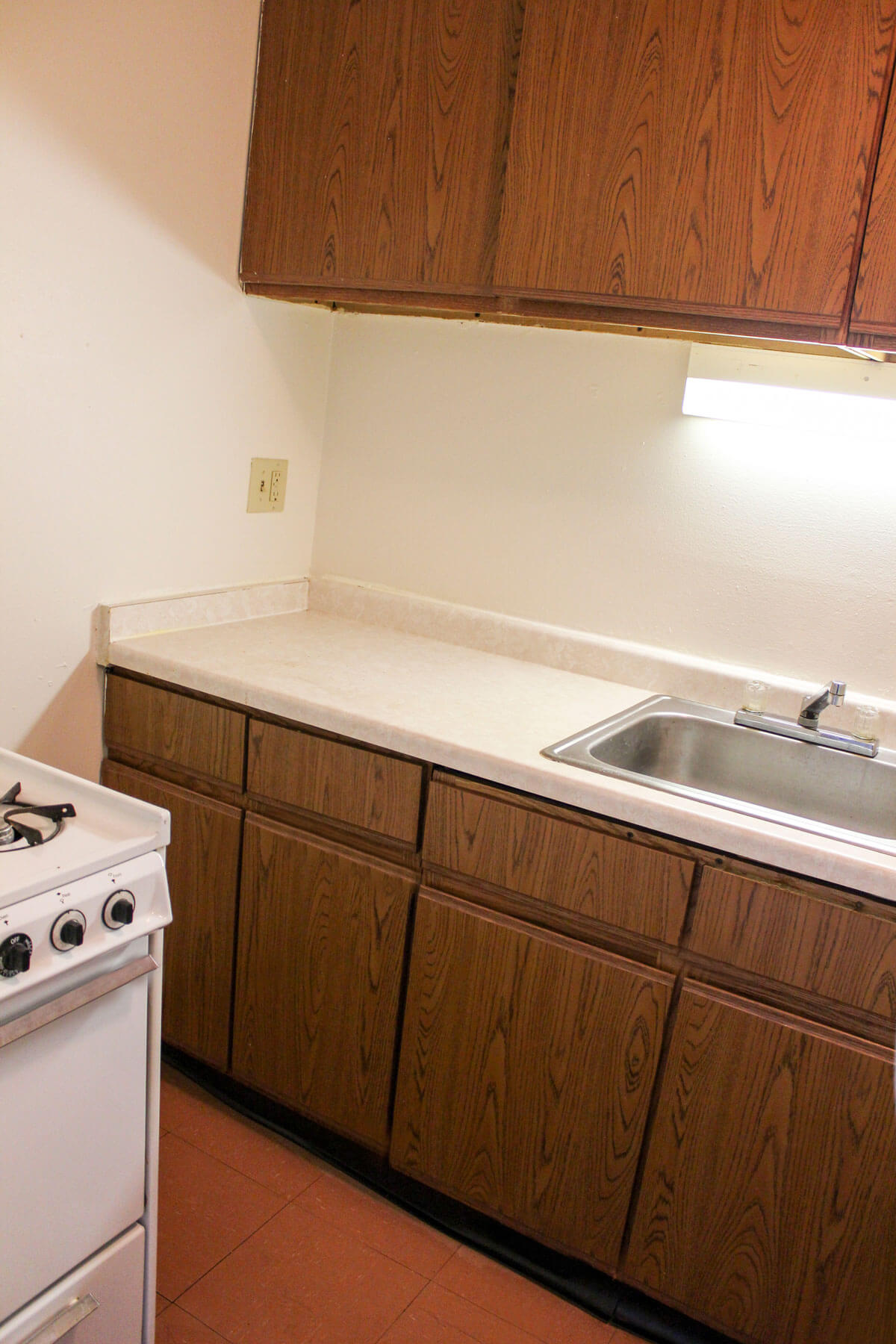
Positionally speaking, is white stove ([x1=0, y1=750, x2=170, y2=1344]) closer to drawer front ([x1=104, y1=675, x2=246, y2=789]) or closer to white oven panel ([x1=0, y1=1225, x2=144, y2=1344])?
white oven panel ([x1=0, y1=1225, x2=144, y2=1344])

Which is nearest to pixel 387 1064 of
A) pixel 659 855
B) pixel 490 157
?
pixel 659 855

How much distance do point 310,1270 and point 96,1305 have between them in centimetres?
50

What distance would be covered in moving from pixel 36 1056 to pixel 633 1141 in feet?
2.94

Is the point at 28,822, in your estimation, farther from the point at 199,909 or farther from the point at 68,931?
the point at 199,909

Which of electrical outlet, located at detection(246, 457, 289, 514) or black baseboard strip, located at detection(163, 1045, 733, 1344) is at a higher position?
electrical outlet, located at detection(246, 457, 289, 514)

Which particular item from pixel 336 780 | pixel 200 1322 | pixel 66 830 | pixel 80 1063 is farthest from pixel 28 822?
pixel 200 1322

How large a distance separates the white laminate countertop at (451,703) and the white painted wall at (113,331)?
19 centimetres

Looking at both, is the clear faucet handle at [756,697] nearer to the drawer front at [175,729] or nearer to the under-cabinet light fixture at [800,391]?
the under-cabinet light fixture at [800,391]

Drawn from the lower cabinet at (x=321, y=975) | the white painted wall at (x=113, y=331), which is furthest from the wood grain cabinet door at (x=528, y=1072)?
the white painted wall at (x=113, y=331)

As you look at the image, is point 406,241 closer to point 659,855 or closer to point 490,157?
point 490,157

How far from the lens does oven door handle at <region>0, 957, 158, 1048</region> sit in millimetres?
1101

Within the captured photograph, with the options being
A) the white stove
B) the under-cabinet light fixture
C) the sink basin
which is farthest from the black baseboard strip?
Result: the under-cabinet light fixture

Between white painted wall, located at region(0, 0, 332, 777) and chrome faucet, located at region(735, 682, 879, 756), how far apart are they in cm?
A: 116

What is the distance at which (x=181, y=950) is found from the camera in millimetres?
2016
